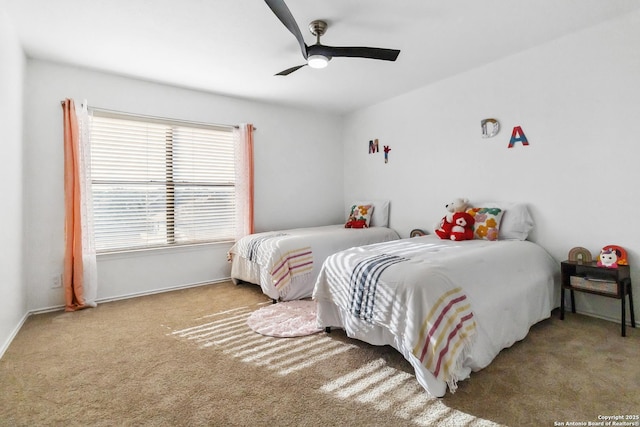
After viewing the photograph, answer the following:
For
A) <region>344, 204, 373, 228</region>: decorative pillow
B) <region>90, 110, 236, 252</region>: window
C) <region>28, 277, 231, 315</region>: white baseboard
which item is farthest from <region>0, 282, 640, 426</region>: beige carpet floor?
<region>344, 204, 373, 228</region>: decorative pillow

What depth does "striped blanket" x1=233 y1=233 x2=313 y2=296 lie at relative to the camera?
10.1 ft

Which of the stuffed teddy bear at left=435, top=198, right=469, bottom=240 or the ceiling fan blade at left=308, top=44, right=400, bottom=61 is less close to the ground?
the ceiling fan blade at left=308, top=44, right=400, bottom=61

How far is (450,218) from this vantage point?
314 centimetres

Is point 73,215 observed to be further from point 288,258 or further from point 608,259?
point 608,259

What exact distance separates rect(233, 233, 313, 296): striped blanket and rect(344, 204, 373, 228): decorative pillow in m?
1.08

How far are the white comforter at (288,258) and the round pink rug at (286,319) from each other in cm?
17

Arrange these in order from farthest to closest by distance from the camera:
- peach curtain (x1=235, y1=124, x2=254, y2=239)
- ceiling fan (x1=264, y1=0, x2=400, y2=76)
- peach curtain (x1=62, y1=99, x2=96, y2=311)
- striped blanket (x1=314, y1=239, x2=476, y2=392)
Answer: peach curtain (x1=235, y1=124, x2=254, y2=239), peach curtain (x1=62, y1=99, x2=96, y2=311), ceiling fan (x1=264, y1=0, x2=400, y2=76), striped blanket (x1=314, y1=239, x2=476, y2=392)

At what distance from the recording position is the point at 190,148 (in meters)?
3.82

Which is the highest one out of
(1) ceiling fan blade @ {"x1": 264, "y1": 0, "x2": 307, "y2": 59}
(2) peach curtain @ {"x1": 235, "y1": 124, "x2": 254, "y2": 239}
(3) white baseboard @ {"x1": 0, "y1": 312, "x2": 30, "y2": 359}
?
(1) ceiling fan blade @ {"x1": 264, "y1": 0, "x2": 307, "y2": 59}

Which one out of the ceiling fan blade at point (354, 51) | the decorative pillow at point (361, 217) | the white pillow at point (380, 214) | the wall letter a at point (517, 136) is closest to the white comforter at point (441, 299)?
the wall letter a at point (517, 136)

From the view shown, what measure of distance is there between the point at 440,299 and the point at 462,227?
146 cm

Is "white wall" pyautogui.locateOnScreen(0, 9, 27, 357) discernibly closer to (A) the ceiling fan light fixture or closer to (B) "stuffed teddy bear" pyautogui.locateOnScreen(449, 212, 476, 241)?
(A) the ceiling fan light fixture

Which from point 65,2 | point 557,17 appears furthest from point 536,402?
point 65,2

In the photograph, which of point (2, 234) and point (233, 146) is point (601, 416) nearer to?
point (2, 234)
